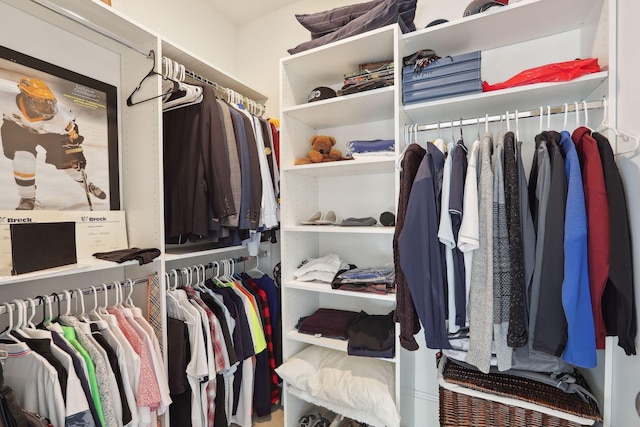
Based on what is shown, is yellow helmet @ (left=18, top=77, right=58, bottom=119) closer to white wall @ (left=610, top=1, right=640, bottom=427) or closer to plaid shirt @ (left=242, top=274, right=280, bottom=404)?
plaid shirt @ (left=242, top=274, right=280, bottom=404)

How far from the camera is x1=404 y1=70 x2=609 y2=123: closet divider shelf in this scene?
1.25 m

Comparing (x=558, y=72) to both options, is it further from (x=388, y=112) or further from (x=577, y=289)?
(x=577, y=289)

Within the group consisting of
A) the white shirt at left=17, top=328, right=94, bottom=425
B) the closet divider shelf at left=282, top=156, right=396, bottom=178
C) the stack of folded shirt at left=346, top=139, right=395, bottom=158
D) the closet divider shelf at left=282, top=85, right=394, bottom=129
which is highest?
the closet divider shelf at left=282, top=85, right=394, bottom=129

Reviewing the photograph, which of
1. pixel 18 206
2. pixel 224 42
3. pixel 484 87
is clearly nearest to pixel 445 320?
pixel 484 87

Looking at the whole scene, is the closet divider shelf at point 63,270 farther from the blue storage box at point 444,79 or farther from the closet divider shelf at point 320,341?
the blue storage box at point 444,79

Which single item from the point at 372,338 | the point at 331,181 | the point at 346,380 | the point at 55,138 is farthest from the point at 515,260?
the point at 55,138

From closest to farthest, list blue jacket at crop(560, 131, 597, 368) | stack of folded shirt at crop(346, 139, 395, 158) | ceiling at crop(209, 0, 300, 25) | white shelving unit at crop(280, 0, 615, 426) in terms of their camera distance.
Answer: blue jacket at crop(560, 131, 597, 368)
white shelving unit at crop(280, 0, 615, 426)
stack of folded shirt at crop(346, 139, 395, 158)
ceiling at crop(209, 0, 300, 25)

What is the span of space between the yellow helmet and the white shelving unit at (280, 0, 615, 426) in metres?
1.08

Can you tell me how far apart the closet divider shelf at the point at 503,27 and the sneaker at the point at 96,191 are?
1.72m

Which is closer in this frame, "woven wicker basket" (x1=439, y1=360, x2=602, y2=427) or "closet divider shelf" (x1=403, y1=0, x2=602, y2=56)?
"woven wicker basket" (x1=439, y1=360, x2=602, y2=427)

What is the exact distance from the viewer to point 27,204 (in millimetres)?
1269

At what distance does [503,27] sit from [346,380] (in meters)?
1.90

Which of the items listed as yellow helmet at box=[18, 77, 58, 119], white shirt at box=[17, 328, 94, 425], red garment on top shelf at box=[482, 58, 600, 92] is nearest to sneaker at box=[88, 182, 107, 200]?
yellow helmet at box=[18, 77, 58, 119]

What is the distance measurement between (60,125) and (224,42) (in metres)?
1.43
